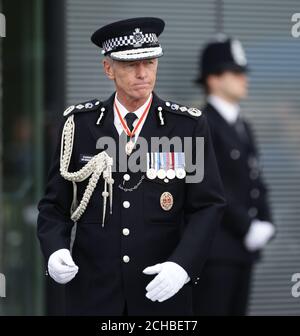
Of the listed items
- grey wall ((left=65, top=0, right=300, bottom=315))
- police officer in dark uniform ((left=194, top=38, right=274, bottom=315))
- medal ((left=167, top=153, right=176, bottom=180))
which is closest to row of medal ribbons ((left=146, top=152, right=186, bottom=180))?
medal ((left=167, top=153, right=176, bottom=180))

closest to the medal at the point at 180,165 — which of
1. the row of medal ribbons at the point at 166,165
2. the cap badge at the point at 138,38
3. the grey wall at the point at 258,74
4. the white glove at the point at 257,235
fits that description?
the row of medal ribbons at the point at 166,165

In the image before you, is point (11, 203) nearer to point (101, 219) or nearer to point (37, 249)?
point (37, 249)

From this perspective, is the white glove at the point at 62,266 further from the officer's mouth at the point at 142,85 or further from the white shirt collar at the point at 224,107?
the white shirt collar at the point at 224,107

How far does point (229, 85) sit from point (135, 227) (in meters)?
1.90

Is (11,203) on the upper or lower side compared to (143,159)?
lower

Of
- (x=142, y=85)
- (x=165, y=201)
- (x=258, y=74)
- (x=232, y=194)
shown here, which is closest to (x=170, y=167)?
(x=165, y=201)

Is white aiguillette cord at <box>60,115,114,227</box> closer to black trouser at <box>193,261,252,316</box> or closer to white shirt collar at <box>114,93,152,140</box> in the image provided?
white shirt collar at <box>114,93,152,140</box>

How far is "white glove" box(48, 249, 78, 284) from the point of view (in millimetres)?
3705

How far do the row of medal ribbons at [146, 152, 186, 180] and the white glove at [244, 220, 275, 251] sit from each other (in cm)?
167

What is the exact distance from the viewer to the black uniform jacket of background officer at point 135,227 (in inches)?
151

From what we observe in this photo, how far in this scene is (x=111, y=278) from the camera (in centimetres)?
385

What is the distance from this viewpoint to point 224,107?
551cm

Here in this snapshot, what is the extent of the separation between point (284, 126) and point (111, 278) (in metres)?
2.61
